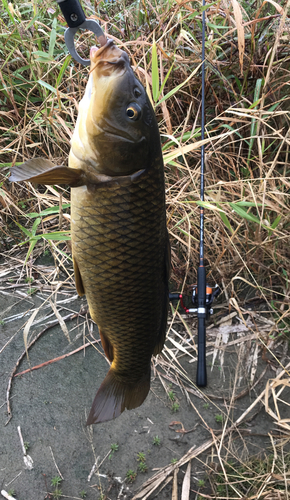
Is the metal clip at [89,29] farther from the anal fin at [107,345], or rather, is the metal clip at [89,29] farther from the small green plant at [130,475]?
the small green plant at [130,475]

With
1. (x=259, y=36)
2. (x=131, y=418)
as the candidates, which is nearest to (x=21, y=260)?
(x=131, y=418)

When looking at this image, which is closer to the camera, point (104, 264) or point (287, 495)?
point (104, 264)

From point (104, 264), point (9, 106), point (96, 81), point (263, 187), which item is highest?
point (96, 81)

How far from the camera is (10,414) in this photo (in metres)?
2.04

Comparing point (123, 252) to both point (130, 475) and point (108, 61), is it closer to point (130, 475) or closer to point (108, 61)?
point (108, 61)

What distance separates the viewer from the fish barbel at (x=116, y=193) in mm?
878

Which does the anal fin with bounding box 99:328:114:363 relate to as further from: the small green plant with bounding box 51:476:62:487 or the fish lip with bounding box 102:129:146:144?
the small green plant with bounding box 51:476:62:487

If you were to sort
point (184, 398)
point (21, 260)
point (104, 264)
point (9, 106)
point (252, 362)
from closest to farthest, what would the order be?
1. point (104, 264)
2. point (184, 398)
3. point (252, 362)
4. point (9, 106)
5. point (21, 260)

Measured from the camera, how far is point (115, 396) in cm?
128

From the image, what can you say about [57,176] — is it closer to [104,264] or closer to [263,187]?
[104,264]

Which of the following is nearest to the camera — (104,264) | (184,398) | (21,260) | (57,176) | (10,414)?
(57,176)

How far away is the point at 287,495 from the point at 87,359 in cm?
132

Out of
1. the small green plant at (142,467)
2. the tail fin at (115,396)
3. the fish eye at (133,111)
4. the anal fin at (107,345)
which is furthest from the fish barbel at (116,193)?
the small green plant at (142,467)

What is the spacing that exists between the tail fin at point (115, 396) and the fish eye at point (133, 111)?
858mm
